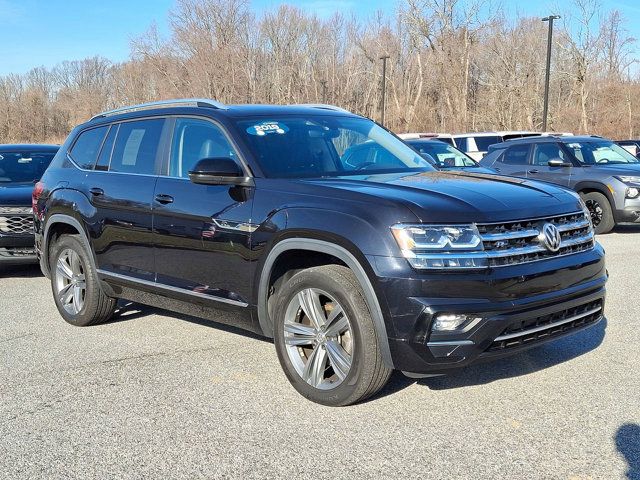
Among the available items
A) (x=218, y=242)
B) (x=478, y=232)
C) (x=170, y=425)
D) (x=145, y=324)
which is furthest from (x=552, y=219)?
(x=145, y=324)

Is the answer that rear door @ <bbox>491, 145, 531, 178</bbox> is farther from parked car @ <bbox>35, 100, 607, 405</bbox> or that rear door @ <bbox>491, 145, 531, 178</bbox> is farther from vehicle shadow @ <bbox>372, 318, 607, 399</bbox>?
vehicle shadow @ <bbox>372, 318, 607, 399</bbox>

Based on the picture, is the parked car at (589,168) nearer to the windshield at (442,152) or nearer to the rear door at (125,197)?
the windshield at (442,152)

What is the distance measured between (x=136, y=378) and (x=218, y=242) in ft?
3.56

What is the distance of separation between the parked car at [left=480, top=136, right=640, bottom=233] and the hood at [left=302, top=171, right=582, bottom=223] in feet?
25.9

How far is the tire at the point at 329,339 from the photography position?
3787mm

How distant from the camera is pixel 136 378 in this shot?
4.66m

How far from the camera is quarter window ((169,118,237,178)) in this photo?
4.88 meters

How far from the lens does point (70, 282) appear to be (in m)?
6.29

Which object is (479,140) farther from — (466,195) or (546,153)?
(466,195)

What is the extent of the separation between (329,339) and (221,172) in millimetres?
1274

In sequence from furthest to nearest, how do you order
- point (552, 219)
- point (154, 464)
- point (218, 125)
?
A: point (218, 125) → point (552, 219) → point (154, 464)

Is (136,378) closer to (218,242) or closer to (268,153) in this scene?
(218,242)

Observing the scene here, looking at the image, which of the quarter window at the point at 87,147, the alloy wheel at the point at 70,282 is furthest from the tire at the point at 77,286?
the quarter window at the point at 87,147

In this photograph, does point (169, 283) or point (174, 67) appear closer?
point (169, 283)
